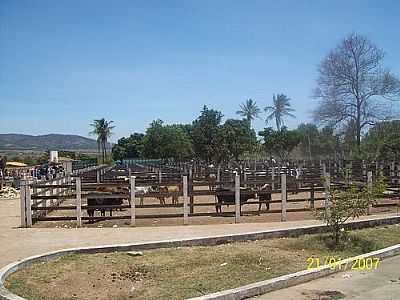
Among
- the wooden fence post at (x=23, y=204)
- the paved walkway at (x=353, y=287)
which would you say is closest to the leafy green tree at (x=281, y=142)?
the wooden fence post at (x=23, y=204)

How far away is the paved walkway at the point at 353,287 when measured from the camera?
7.79 meters

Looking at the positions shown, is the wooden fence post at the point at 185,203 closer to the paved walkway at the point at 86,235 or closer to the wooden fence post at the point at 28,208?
the paved walkway at the point at 86,235

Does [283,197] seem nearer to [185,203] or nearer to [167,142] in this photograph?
[185,203]

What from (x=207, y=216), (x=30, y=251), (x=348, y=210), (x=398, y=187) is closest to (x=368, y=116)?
(x=398, y=187)

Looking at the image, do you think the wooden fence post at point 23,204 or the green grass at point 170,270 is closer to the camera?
the green grass at point 170,270

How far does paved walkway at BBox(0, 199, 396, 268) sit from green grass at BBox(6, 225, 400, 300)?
1626 millimetres

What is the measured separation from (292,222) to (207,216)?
2817mm

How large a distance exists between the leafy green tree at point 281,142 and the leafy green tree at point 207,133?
41.7 ft

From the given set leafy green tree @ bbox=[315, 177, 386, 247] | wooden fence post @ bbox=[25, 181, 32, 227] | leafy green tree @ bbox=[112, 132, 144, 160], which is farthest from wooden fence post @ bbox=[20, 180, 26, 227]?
leafy green tree @ bbox=[112, 132, 144, 160]

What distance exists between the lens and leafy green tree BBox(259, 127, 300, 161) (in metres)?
79.9

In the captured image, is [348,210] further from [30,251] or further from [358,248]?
[30,251]

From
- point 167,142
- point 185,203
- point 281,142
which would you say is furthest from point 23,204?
point 281,142

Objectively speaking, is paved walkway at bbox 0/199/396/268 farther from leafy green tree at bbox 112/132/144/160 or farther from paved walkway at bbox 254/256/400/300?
leafy green tree at bbox 112/132/144/160

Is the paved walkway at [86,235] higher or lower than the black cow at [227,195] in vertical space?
lower
